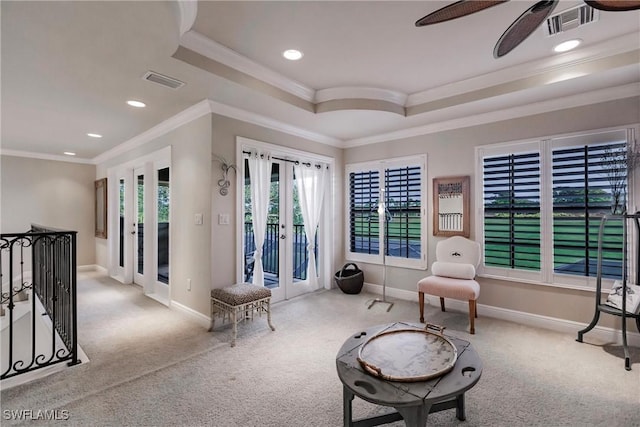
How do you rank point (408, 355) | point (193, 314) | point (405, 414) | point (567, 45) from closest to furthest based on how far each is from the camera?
1. point (405, 414)
2. point (408, 355)
3. point (567, 45)
4. point (193, 314)

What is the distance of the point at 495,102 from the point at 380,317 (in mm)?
2761

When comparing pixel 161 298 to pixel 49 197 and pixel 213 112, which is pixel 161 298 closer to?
pixel 213 112

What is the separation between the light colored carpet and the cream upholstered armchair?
371 millimetres

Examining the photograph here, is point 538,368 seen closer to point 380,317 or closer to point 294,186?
point 380,317

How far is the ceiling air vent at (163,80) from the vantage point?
8.94 feet

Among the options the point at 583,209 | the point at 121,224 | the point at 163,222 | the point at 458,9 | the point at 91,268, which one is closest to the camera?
the point at 458,9

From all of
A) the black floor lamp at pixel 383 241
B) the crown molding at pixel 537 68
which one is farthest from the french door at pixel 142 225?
the crown molding at pixel 537 68

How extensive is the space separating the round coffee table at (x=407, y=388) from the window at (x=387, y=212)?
2692 mm

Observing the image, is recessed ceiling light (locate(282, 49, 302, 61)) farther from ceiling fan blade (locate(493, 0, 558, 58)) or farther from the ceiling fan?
ceiling fan blade (locate(493, 0, 558, 58))

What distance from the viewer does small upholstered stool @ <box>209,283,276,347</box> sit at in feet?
10.0

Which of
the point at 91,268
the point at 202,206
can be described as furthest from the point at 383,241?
the point at 91,268

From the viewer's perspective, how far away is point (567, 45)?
266 cm

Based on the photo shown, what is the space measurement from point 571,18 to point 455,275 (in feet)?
8.36

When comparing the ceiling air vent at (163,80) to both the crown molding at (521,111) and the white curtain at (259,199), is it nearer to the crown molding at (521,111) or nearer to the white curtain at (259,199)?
the white curtain at (259,199)
